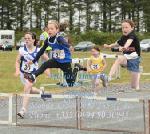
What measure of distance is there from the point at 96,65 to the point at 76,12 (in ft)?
276

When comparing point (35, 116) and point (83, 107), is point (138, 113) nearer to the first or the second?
point (83, 107)

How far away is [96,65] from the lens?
17797 mm

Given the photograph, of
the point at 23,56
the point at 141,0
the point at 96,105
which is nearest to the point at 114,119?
the point at 96,105

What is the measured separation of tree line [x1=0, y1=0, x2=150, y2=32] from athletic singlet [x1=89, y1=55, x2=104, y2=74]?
257ft

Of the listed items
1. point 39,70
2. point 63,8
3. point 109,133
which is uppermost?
point 63,8

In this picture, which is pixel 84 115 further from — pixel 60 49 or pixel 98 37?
pixel 98 37

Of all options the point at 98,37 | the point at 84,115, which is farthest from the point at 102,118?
the point at 98,37

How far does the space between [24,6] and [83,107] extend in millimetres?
90071

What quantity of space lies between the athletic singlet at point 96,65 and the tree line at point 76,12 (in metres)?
78.4

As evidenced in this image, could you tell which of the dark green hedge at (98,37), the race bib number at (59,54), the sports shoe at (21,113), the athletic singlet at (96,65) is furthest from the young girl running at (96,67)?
the dark green hedge at (98,37)

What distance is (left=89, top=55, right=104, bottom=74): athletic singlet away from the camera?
1784 cm

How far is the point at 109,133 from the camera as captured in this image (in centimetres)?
A: 941

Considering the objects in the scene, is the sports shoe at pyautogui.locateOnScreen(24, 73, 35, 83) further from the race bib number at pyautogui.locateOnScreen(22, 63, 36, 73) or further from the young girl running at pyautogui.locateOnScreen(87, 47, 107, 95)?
the young girl running at pyautogui.locateOnScreen(87, 47, 107, 95)

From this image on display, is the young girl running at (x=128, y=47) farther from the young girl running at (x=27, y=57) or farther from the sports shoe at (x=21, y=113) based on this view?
the sports shoe at (x=21, y=113)
